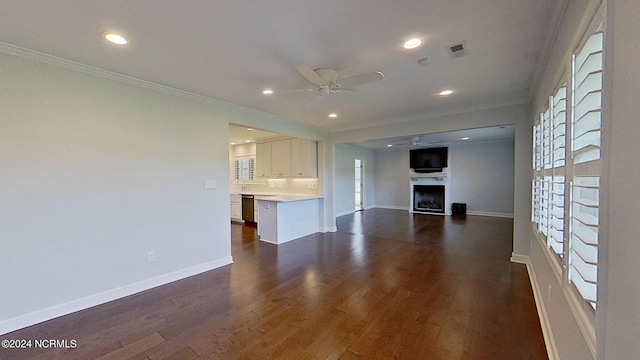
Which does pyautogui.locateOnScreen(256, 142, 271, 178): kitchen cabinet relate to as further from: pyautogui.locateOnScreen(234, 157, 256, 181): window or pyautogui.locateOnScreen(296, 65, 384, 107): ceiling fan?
pyautogui.locateOnScreen(296, 65, 384, 107): ceiling fan

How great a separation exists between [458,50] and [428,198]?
7576mm

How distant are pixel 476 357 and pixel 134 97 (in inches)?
167

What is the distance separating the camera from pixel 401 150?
32.4 feet

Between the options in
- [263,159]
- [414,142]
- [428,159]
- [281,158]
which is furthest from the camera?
[428,159]

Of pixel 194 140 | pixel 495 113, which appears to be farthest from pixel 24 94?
pixel 495 113

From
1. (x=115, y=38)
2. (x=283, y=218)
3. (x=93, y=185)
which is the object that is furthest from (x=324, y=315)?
(x=115, y=38)

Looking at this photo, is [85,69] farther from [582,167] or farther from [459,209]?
[459,209]

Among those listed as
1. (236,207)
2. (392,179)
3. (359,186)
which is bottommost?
(236,207)

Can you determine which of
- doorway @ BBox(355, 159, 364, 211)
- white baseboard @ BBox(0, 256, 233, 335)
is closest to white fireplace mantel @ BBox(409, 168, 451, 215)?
doorway @ BBox(355, 159, 364, 211)

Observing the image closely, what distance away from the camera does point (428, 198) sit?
364 inches

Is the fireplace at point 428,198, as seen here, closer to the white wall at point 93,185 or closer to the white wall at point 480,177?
the white wall at point 480,177

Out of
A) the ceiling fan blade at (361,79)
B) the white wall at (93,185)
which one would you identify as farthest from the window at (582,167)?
the white wall at (93,185)

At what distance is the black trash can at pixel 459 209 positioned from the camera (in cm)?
859

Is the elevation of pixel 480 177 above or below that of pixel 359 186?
above
